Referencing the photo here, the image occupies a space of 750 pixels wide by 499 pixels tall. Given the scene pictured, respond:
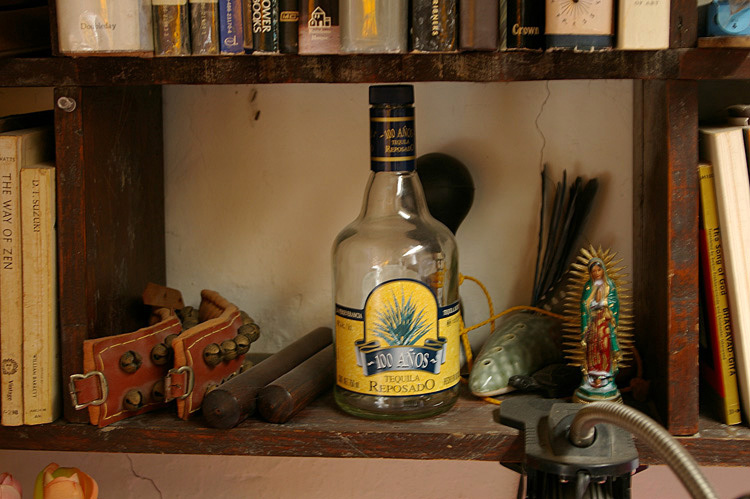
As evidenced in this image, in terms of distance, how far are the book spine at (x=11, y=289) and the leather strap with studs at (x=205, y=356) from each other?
16cm

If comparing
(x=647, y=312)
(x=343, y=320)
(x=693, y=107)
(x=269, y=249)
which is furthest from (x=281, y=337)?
(x=693, y=107)

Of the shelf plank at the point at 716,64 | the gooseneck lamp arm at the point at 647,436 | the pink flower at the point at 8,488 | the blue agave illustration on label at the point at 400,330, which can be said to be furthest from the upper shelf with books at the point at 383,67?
the pink flower at the point at 8,488

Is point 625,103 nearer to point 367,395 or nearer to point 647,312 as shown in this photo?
point 647,312

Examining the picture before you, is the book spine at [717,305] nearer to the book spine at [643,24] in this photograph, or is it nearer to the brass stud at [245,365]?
the book spine at [643,24]

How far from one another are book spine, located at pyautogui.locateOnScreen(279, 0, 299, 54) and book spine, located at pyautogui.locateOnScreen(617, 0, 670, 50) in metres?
0.31

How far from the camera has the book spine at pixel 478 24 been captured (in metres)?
0.78

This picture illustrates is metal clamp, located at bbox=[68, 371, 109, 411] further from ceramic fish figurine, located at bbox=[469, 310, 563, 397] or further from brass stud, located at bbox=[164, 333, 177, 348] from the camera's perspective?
ceramic fish figurine, located at bbox=[469, 310, 563, 397]

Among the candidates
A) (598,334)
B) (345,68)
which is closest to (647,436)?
(598,334)

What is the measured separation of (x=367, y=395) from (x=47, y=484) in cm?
36

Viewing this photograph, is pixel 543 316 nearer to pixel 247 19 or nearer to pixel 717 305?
pixel 717 305

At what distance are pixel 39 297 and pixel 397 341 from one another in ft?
1.27

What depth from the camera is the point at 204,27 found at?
814 millimetres

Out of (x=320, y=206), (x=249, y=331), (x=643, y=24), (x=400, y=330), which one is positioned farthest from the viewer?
(x=320, y=206)

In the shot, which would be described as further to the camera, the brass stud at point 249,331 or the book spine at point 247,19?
the brass stud at point 249,331
